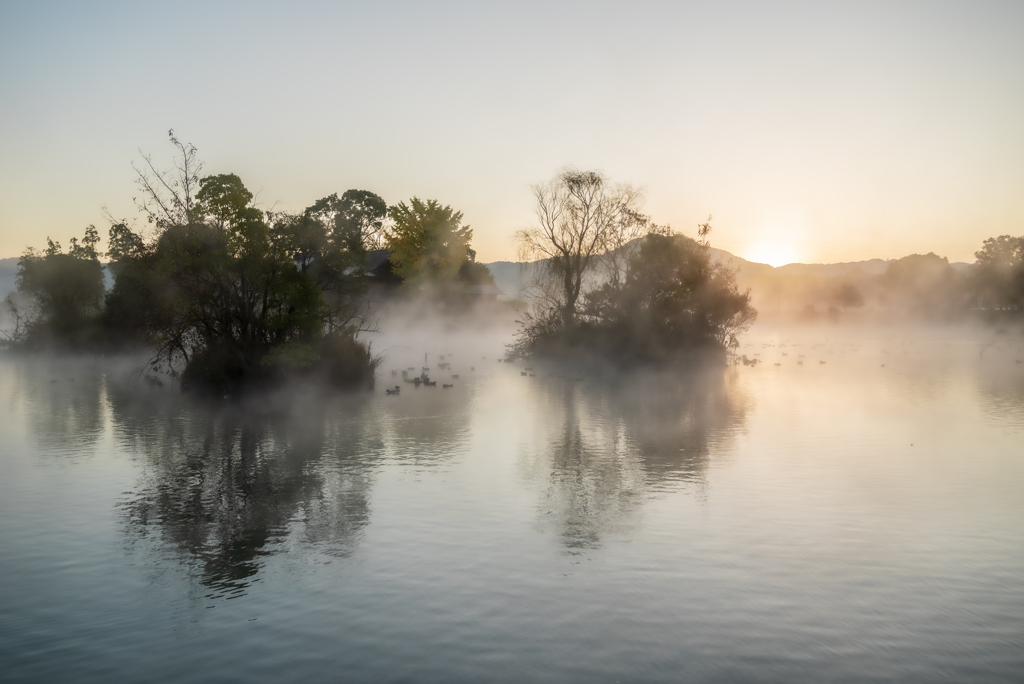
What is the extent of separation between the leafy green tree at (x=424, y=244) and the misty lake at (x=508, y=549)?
6376 cm

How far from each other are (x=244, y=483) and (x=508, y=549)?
26.4 ft

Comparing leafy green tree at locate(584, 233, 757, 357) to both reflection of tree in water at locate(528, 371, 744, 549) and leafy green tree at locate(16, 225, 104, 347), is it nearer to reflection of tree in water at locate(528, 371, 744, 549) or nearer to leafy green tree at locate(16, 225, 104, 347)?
reflection of tree in water at locate(528, 371, 744, 549)

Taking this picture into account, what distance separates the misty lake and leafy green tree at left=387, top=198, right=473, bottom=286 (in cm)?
6376

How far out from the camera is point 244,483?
18.0 meters

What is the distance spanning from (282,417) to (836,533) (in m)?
20.8

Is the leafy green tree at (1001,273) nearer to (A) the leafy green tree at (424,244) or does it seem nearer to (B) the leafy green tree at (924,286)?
(B) the leafy green tree at (924,286)

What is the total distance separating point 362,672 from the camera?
8.67m

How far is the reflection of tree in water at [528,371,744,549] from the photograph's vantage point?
15.8m

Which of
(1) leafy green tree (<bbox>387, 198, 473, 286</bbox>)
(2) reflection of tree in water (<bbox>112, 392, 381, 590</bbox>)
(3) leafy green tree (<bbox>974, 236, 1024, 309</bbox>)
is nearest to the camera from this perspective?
(2) reflection of tree in water (<bbox>112, 392, 381, 590</bbox>)

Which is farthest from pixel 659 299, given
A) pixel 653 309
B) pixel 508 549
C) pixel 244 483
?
pixel 508 549

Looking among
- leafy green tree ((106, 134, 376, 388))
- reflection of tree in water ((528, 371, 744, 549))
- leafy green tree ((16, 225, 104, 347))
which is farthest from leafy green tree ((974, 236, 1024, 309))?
leafy green tree ((16, 225, 104, 347))

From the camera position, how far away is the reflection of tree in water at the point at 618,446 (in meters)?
15.8

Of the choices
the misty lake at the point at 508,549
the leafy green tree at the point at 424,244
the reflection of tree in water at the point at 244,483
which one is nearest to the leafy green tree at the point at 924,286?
the leafy green tree at the point at 424,244

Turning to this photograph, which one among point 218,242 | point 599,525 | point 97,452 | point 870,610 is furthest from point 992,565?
point 218,242
